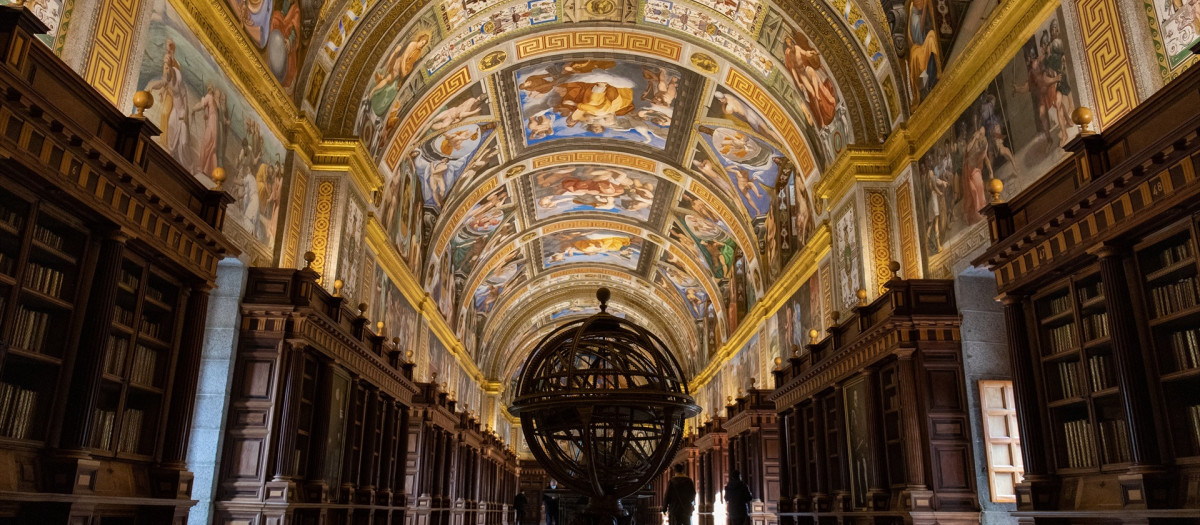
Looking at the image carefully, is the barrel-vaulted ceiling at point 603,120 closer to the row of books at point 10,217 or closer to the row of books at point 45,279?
the row of books at point 45,279

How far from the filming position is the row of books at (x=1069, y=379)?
7492mm

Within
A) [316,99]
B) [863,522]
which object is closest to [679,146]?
[316,99]

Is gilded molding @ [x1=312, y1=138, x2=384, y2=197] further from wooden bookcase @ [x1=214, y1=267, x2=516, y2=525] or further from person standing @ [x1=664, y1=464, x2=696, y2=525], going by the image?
person standing @ [x1=664, y1=464, x2=696, y2=525]

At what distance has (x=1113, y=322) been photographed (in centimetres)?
658

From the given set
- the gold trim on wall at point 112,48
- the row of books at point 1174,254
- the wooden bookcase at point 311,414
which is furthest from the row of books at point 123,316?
the row of books at point 1174,254

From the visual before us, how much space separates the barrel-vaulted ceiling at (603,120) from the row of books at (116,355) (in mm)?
6569

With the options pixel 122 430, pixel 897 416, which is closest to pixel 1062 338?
pixel 897 416

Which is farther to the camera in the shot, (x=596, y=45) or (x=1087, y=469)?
(x=596, y=45)

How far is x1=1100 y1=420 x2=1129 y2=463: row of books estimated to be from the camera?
6824 mm

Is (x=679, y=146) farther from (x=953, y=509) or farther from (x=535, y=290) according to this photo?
(x=535, y=290)

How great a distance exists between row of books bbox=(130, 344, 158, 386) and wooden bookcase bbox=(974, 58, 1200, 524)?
28.5 ft

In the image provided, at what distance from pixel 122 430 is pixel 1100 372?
908 centimetres

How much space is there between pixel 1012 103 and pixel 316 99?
35.3ft

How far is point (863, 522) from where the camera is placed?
1191cm
